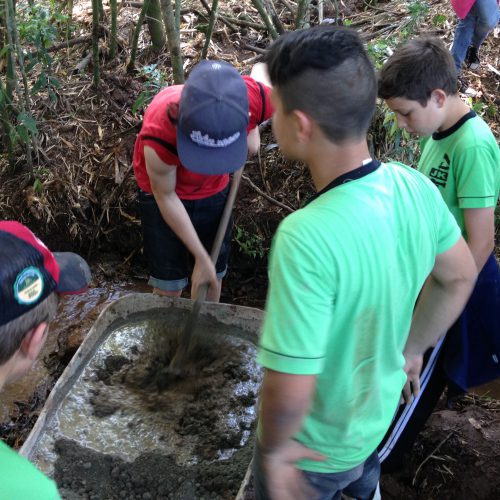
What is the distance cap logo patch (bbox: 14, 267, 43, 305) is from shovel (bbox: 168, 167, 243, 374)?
1.35 metres

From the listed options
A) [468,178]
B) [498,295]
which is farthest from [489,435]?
[468,178]

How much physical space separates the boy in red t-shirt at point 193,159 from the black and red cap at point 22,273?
84 centimetres

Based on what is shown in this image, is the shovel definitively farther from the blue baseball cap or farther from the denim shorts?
the blue baseball cap

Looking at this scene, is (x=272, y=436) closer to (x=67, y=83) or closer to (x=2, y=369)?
(x=2, y=369)

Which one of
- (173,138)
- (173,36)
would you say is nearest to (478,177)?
(173,138)

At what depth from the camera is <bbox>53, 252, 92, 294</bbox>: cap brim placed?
120 cm

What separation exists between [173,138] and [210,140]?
0.66ft

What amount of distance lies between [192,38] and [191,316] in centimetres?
241

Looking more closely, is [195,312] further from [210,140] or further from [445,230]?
[445,230]

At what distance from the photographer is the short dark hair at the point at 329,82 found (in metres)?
1.11

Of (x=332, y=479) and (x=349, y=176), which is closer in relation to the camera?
(x=349, y=176)

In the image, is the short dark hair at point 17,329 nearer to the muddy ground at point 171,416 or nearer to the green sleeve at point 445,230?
the green sleeve at point 445,230

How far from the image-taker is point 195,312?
7.86 ft

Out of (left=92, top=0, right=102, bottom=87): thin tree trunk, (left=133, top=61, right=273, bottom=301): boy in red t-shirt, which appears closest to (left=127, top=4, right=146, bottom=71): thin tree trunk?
(left=92, top=0, right=102, bottom=87): thin tree trunk
